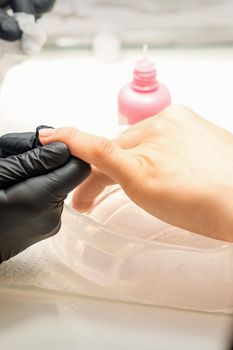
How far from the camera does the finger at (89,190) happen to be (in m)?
0.78

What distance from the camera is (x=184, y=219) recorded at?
0.67 meters

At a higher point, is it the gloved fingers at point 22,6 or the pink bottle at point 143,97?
the gloved fingers at point 22,6

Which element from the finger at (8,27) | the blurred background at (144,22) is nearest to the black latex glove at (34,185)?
the finger at (8,27)

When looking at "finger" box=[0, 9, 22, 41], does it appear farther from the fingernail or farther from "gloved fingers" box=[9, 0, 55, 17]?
the fingernail

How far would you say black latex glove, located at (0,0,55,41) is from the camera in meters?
0.82

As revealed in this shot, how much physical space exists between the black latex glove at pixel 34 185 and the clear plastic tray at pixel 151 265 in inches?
2.6

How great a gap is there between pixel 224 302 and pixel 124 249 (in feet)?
0.42

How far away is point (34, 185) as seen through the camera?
0.63m

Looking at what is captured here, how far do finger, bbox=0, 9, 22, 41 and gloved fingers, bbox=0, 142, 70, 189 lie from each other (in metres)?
0.25

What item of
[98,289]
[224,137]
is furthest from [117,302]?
[224,137]

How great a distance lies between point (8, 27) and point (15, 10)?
0.13ft

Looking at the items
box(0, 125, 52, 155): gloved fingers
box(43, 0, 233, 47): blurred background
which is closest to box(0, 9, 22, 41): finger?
box(0, 125, 52, 155): gloved fingers

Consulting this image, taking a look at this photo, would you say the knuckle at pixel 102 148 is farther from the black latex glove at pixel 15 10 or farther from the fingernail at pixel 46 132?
the black latex glove at pixel 15 10

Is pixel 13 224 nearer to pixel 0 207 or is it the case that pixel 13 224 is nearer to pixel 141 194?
pixel 0 207
